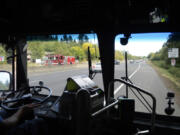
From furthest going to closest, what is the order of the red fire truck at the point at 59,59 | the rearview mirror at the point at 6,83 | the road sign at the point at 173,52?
the red fire truck at the point at 59,59
the rearview mirror at the point at 6,83
the road sign at the point at 173,52

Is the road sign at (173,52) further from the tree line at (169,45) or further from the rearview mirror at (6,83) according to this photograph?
the rearview mirror at (6,83)

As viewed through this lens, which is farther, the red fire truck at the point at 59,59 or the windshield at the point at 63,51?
the red fire truck at the point at 59,59

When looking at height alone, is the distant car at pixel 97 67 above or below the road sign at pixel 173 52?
below

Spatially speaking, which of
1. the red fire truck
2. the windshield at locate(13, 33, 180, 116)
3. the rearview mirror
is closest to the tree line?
the windshield at locate(13, 33, 180, 116)

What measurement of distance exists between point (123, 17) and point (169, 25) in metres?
0.67

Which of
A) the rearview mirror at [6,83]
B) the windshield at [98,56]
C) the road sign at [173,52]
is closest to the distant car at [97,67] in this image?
the windshield at [98,56]

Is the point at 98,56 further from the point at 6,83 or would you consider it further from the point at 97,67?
the point at 6,83

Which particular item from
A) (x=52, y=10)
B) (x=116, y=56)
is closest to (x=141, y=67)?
(x=116, y=56)

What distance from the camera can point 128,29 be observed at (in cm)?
257

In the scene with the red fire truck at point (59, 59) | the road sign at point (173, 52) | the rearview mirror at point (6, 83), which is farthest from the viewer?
the red fire truck at point (59, 59)

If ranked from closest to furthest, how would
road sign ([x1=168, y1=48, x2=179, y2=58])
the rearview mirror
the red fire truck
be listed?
road sign ([x1=168, y1=48, x2=179, y2=58]) < the rearview mirror < the red fire truck

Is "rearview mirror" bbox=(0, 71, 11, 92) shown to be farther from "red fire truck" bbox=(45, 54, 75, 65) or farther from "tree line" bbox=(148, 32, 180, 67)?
"tree line" bbox=(148, 32, 180, 67)

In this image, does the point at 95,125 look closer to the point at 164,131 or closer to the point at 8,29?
the point at 164,131

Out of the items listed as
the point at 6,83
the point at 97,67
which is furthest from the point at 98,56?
the point at 6,83
